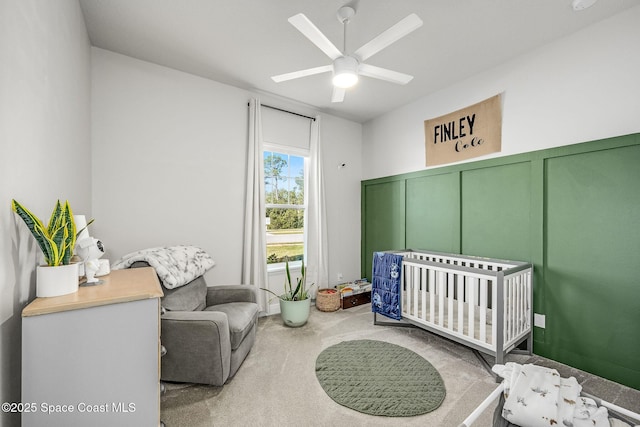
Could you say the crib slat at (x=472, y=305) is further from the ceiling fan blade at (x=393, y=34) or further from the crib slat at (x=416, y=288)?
the ceiling fan blade at (x=393, y=34)

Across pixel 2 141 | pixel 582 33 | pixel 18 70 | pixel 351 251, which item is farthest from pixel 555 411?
pixel 351 251

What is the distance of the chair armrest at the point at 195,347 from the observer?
1781 millimetres

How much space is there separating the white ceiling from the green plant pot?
7.92 feet

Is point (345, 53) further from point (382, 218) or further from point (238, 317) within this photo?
point (382, 218)

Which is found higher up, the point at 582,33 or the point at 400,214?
the point at 582,33

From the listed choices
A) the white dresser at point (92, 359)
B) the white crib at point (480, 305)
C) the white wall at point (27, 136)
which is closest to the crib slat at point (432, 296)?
the white crib at point (480, 305)

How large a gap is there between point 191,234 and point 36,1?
198 centimetres

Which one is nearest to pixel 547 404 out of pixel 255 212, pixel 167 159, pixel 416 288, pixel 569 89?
pixel 416 288

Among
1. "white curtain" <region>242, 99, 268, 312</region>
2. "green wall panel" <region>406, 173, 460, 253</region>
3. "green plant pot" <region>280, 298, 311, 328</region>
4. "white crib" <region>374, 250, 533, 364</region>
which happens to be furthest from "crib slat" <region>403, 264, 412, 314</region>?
"white curtain" <region>242, 99, 268, 312</region>

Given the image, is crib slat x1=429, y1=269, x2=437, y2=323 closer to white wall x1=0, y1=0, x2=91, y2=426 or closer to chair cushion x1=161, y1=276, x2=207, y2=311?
chair cushion x1=161, y1=276, x2=207, y2=311

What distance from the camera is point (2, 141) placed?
942 mm

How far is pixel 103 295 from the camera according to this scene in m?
1.14

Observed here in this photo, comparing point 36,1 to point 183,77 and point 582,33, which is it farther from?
point 582,33

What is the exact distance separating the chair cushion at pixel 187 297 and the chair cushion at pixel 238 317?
132 millimetres
